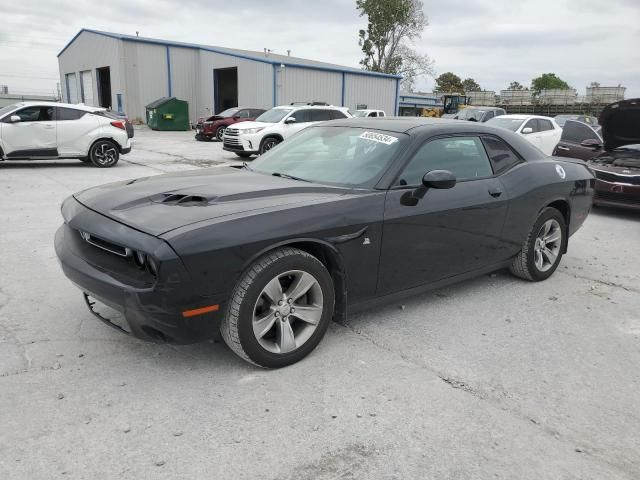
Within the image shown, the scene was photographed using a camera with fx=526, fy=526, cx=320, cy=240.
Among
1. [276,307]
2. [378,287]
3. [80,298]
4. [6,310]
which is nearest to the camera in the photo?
[276,307]

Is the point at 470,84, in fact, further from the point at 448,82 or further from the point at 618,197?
the point at 618,197

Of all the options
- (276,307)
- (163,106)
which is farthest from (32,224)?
(163,106)

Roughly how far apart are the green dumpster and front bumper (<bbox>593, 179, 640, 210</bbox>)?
2379cm

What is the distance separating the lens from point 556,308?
4.45 meters

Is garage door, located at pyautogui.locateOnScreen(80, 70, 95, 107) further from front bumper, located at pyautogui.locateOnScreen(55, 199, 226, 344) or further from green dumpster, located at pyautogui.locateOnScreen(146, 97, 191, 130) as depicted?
front bumper, located at pyautogui.locateOnScreen(55, 199, 226, 344)

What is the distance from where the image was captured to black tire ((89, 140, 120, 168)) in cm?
1246

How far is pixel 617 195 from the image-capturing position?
27.9 ft

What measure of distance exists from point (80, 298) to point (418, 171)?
2.84 meters

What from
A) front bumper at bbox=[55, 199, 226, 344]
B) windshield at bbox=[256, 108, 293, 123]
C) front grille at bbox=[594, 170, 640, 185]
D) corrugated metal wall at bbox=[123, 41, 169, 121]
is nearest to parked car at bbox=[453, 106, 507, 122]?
windshield at bbox=[256, 108, 293, 123]

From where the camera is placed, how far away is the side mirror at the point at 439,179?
3.65 metres

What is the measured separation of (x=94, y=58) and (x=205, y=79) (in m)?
7.69

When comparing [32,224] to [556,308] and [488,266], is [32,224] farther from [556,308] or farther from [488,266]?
[556,308]

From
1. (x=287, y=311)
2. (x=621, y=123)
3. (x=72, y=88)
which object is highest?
(x=72, y=88)

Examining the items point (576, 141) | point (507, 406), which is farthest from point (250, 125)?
point (507, 406)
